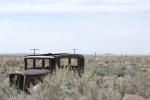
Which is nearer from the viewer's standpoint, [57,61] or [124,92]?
[124,92]

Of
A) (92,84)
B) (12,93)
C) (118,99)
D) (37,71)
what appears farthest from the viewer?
(37,71)

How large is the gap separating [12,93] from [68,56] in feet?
16.9

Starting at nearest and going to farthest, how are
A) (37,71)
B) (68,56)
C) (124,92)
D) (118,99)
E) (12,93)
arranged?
(118,99)
(124,92)
(12,93)
(37,71)
(68,56)

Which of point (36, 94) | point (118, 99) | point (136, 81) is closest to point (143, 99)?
point (118, 99)

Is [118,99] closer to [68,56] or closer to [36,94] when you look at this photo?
[36,94]

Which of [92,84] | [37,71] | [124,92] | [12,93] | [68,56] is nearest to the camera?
[92,84]

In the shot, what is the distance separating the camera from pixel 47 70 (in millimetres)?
20844

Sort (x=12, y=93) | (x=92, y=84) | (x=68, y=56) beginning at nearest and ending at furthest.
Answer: (x=92, y=84), (x=12, y=93), (x=68, y=56)

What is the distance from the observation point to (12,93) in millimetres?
17594

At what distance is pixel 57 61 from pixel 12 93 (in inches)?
162

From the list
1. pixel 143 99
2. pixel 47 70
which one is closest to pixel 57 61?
pixel 47 70

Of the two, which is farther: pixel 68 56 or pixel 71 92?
pixel 68 56

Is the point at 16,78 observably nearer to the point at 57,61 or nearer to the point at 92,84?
the point at 57,61

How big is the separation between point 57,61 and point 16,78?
2.05 meters
